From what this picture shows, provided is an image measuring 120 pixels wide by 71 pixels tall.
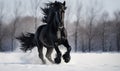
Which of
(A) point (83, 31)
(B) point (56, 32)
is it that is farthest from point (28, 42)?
(A) point (83, 31)

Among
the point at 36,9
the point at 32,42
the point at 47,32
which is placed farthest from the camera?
the point at 36,9

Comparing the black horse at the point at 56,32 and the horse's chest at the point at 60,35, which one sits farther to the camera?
the horse's chest at the point at 60,35

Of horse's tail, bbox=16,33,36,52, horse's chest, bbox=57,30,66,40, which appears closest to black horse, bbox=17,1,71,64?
horse's chest, bbox=57,30,66,40

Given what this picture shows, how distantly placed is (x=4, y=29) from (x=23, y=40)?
1403 inches

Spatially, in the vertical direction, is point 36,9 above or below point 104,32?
above

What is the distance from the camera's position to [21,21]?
5112 cm

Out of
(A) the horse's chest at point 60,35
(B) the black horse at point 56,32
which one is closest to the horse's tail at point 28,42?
(B) the black horse at point 56,32

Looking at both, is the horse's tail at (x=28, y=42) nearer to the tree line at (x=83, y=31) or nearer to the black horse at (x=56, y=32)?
the black horse at (x=56, y=32)

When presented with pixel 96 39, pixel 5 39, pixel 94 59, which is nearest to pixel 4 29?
pixel 5 39

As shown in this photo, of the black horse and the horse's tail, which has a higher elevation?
the black horse

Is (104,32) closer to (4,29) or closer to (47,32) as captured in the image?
(4,29)

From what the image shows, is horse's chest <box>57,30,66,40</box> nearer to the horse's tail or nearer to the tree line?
the horse's tail

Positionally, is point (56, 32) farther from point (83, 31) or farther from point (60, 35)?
point (83, 31)

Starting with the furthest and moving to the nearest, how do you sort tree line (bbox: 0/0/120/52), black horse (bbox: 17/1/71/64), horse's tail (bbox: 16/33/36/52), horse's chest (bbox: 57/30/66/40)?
tree line (bbox: 0/0/120/52)
horse's tail (bbox: 16/33/36/52)
horse's chest (bbox: 57/30/66/40)
black horse (bbox: 17/1/71/64)
